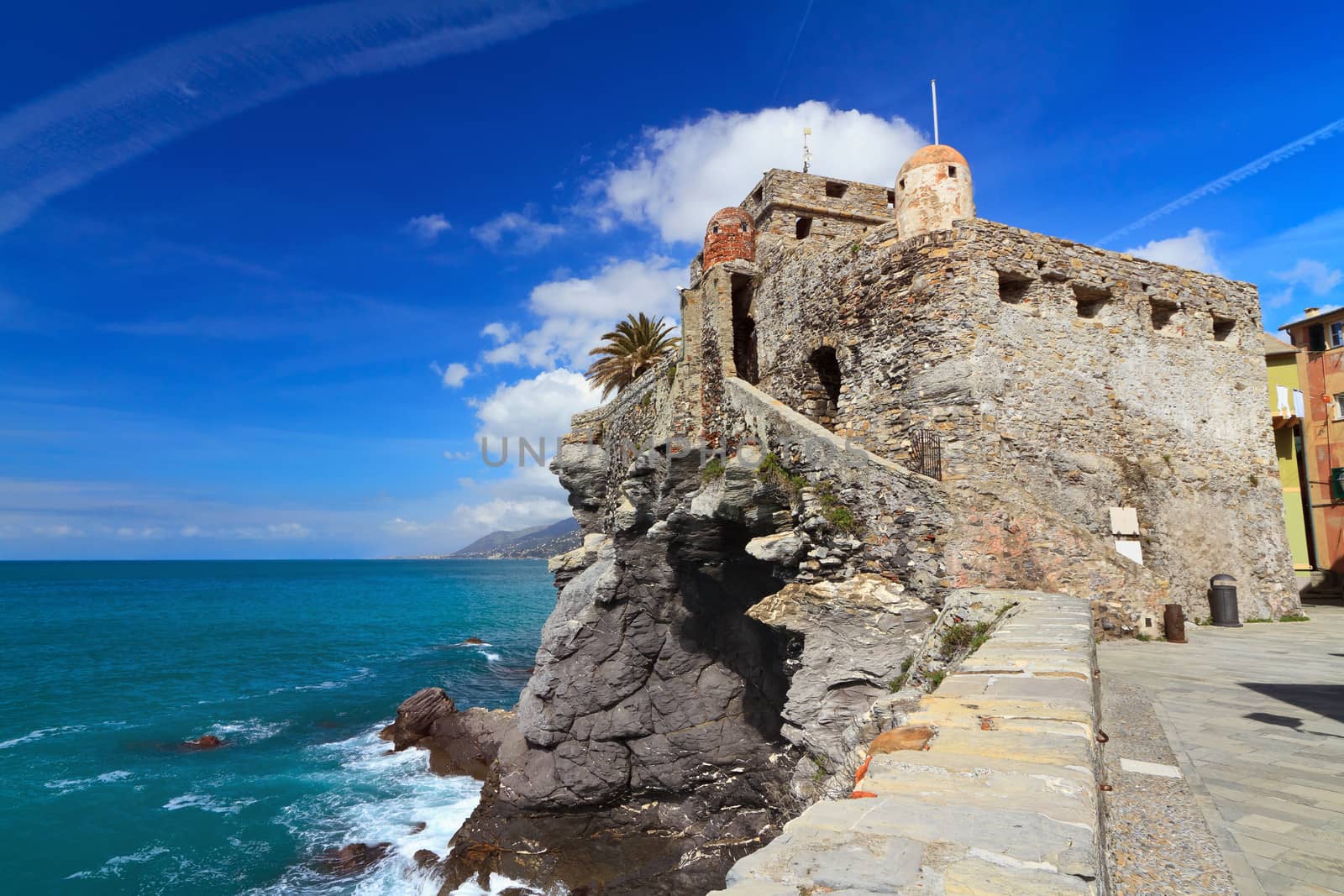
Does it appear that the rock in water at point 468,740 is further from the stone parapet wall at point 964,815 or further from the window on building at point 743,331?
the stone parapet wall at point 964,815

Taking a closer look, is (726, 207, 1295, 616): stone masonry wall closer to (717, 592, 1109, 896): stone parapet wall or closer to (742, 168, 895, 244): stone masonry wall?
(742, 168, 895, 244): stone masonry wall

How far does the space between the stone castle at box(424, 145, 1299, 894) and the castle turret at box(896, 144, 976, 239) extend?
50 millimetres

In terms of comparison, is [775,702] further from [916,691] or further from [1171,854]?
[1171,854]

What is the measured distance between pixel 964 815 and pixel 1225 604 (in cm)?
1371

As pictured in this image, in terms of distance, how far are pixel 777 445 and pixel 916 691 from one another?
6.12 meters

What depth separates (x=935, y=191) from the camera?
40.8ft

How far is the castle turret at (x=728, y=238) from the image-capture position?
58.2 feet

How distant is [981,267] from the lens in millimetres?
11617

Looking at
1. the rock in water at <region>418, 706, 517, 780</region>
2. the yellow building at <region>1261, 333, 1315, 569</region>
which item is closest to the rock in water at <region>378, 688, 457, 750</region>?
the rock in water at <region>418, 706, 517, 780</region>

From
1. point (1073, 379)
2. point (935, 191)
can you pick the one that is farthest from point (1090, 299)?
point (935, 191)

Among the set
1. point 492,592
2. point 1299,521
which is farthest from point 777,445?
point 492,592

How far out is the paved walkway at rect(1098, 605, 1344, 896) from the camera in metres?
3.50

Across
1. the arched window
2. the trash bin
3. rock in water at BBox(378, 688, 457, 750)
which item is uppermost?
the arched window

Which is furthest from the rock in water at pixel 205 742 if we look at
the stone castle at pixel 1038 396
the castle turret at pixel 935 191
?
the castle turret at pixel 935 191
